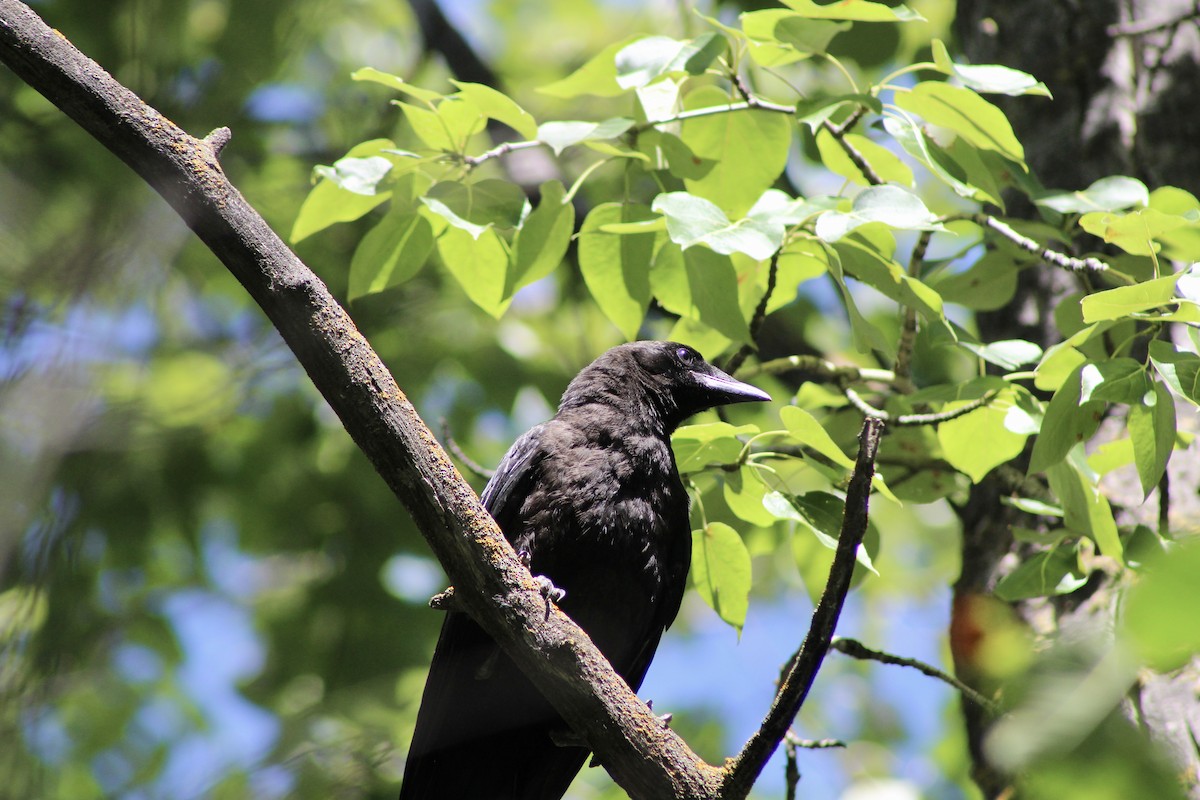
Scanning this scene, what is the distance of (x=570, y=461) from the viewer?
3189mm

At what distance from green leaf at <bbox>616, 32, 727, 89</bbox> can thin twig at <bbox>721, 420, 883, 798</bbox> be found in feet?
3.32

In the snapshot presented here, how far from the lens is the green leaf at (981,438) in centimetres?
269

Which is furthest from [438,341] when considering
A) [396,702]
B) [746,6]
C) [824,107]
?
[824,107]

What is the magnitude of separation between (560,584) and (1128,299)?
67.3 inches

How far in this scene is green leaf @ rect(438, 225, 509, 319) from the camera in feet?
9.23

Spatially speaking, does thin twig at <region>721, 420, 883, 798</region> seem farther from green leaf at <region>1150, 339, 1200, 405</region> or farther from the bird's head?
the bird's head

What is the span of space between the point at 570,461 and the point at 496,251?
0.72m

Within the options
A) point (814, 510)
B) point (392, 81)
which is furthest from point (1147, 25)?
point (392, 81)

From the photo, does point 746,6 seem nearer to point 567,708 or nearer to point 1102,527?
point 1102,527

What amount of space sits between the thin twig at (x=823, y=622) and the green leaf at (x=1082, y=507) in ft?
2.96

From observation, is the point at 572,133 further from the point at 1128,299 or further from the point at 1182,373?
the point at 1182,373

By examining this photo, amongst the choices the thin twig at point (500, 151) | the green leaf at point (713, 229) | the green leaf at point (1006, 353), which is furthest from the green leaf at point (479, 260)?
the green leaf at point (1006, 353)

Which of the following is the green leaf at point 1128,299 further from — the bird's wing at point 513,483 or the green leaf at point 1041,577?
the bird's wing at point 513,483

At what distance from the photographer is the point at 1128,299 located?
2035 mm
